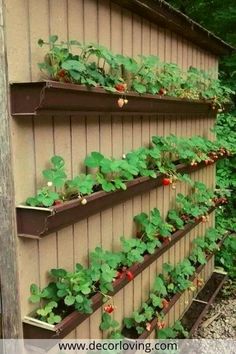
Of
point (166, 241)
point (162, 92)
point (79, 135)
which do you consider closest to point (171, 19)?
point (162, 92)

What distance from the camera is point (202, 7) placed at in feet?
22.0

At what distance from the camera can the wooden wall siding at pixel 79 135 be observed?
1740 millimetres

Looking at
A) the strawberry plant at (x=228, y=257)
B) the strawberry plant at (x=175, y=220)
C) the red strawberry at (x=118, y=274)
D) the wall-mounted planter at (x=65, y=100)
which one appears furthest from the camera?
the strawberry plant at (x=228, y=257)

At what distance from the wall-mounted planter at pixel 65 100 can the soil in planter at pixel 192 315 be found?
2167 mm

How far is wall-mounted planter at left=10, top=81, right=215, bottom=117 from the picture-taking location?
5.37 feet

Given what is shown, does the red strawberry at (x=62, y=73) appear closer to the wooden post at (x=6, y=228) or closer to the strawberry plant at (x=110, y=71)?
the strawberry plant at (x=110, y=71)

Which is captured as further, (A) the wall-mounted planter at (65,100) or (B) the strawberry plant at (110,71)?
(B) the strawberry plant at (110,71)

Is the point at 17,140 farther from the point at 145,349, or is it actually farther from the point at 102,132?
the point at 145,349

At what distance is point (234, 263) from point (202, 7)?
4318 mm

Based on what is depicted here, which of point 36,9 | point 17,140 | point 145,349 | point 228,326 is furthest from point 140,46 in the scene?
point 228,326

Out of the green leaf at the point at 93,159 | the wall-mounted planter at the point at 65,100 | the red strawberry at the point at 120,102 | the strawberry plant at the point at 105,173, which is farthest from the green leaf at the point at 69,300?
the red strawberry at the point at 120,102

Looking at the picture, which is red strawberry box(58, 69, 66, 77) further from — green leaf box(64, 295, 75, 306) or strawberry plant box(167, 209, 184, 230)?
strawberry plant box(167, 209, 184, 230)

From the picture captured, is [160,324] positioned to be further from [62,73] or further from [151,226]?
[62,73]

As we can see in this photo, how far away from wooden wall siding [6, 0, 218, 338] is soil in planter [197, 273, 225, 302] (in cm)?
117
